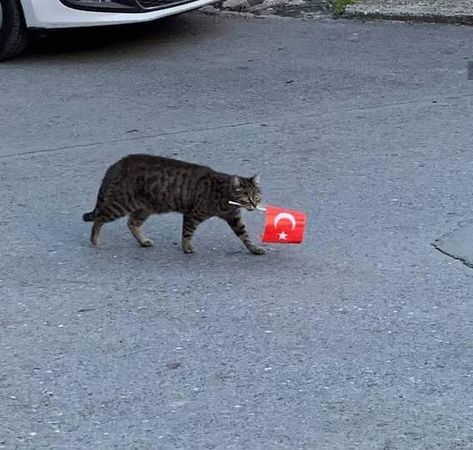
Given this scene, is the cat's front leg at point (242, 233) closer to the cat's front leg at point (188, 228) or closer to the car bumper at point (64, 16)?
the cat's front leg at point (188, 228)

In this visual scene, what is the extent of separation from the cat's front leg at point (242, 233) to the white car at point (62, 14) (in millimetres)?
4216

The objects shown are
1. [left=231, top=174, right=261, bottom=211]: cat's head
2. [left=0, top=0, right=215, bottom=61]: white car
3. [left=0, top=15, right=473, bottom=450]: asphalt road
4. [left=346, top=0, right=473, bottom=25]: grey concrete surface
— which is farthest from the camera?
[left=346, top=0, right=473, bottom=25]: grey concrete surface

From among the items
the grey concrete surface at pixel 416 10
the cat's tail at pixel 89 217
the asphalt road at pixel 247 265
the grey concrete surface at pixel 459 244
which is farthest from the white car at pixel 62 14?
the grey concrete surface at pixel 459 244

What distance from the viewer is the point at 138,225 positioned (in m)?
6.66

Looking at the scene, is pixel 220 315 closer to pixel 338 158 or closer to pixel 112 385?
pixel 112 385

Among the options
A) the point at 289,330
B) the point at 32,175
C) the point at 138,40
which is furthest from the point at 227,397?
the point at 138,40

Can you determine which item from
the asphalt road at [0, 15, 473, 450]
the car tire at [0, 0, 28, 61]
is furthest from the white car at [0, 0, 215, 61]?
the asphalt road at [0, 15, 473, 450]

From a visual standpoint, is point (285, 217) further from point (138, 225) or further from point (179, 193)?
point (138, 225)

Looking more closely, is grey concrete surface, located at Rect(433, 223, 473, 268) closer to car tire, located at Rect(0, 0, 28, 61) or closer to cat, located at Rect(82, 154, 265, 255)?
cat, located at Rect(82, 154, 265, 255)

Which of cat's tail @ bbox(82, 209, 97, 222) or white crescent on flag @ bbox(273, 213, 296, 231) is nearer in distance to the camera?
white crescent on flag @ bbox(273, 213, 296, 231)

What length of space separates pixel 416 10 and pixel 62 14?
3391 millimetres

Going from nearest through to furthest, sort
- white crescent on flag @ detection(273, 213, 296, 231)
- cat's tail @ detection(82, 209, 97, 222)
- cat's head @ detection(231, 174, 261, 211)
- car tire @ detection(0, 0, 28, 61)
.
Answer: white crescent on flag @ detection(273, 213, 296, 231) < cat's head @ detection(231, 174, 261, 211) < cat's tail @ detection(82, 209, 97, 222) < car tire @ detection(0, 0, 28, 61)

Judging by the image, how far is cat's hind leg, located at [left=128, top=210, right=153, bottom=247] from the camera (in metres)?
6.62

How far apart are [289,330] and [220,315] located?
1.13 feet
